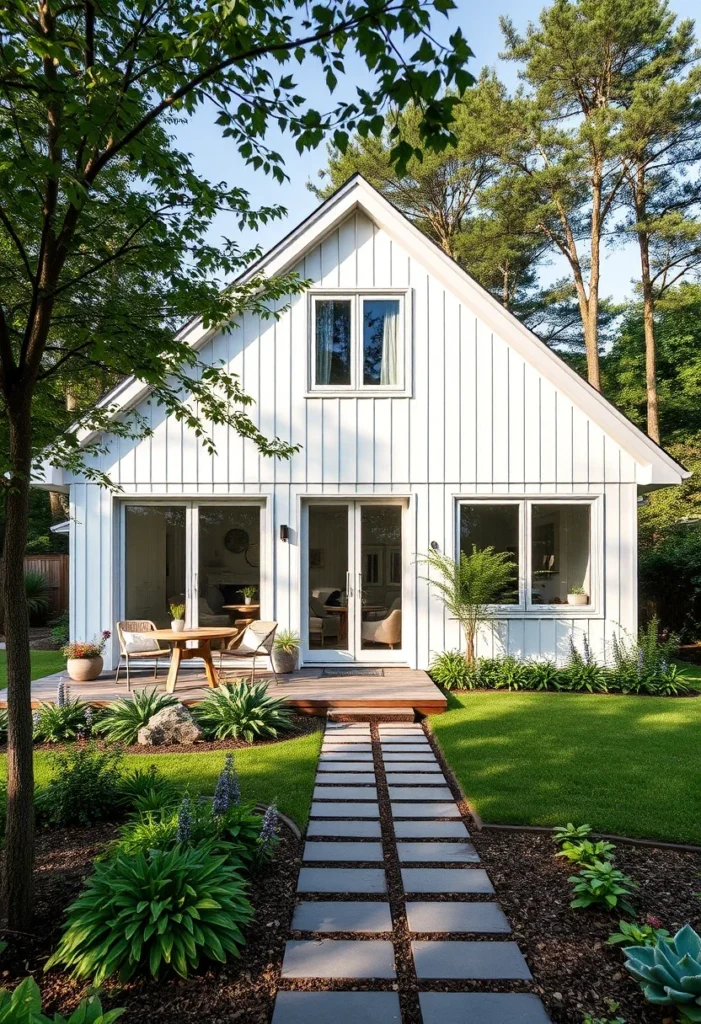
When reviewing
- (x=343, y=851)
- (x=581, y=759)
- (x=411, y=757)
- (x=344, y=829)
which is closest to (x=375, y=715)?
(x=411, y=757)

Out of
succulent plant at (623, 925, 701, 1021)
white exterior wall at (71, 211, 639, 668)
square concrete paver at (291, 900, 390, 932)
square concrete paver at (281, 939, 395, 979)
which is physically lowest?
square concrete paver at (291, 900, 390, 932)

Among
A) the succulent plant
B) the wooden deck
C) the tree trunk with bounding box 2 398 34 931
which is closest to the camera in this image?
the succulent plant

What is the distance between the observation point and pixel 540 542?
9867 millimetres

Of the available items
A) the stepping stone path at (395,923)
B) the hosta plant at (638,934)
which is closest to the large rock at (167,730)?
the stepping stone path at (395,923)

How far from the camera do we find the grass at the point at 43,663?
10.2 metres

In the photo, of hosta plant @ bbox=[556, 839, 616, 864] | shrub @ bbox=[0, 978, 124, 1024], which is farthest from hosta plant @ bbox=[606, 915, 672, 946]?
shrub @ bbox=[0, 978, 124, 1024]

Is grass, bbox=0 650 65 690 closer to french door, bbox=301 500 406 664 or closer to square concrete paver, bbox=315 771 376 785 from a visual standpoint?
french door, bbox=301 500 406 664

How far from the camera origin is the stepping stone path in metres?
2.55

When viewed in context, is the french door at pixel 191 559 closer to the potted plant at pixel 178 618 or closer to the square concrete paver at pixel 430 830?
the potted plant at pixel 178 618

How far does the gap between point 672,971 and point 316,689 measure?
233 inches

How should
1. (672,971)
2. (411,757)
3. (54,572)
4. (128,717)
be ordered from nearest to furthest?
(672,971) < (411,757) < (128,717) < (54,572)

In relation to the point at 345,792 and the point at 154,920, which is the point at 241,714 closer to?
the point at 345,792

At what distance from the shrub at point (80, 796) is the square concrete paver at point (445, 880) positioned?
6.35 feet

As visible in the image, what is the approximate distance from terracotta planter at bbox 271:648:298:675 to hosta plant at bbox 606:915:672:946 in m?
6.82
